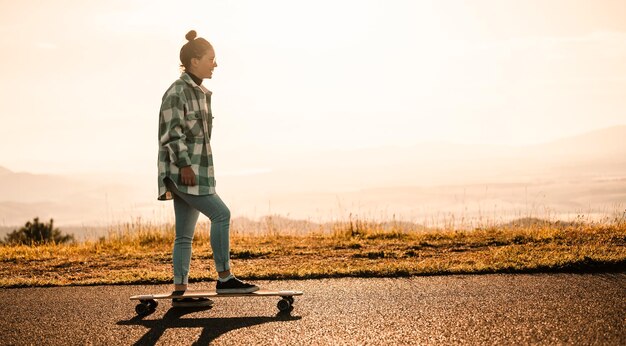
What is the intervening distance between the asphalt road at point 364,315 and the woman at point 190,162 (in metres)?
0.40

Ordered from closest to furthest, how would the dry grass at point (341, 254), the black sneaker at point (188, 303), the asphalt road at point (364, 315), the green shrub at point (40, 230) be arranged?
the asphalt road at point (364, 315)
the black sneaker at point (188, 303)
the dry grass at point (341, 254)
the green shrub at point (40, 230)

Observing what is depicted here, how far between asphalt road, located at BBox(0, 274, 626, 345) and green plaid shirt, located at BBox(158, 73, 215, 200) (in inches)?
43.4

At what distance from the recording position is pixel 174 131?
5.44 metres

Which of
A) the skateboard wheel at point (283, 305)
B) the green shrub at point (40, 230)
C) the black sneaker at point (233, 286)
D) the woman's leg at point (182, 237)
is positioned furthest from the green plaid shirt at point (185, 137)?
the green shrub at point (40, 230)

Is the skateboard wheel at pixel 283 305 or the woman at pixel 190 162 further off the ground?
the woman at pixel 190 162

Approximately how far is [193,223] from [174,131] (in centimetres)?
87

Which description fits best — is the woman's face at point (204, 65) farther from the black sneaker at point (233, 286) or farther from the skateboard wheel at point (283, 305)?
the skateboard wheel at point (283, 305)

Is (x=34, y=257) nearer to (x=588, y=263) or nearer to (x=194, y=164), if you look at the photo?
(x=194, y=164)

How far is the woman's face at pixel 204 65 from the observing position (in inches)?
223

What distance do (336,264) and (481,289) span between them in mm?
2451

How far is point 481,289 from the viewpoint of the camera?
20.4ft

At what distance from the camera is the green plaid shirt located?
17.9 ft

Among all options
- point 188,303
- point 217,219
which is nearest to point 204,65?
point 217,219

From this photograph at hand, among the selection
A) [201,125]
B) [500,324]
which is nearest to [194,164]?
[201,125]
